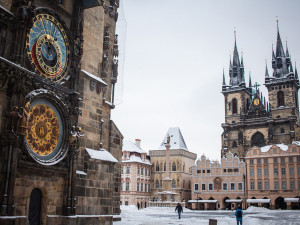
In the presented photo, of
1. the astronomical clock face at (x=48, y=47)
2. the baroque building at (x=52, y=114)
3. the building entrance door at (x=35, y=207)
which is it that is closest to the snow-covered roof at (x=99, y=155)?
the baroque building at (x=52, y=114)

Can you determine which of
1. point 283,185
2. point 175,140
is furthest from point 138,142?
point 283,185

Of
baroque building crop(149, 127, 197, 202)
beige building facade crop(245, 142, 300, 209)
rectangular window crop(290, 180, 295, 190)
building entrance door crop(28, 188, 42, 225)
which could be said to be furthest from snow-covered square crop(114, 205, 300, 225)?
baroque building crop(149, 127, 197, 202)

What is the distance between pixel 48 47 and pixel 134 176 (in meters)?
58.2

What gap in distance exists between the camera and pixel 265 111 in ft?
247

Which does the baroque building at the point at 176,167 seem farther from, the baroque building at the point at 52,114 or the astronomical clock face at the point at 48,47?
the astronomical clock face at the point at 48,47

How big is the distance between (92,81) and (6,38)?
4.49 m

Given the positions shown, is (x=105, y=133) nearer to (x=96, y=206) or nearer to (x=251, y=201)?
(x=96, y=206)

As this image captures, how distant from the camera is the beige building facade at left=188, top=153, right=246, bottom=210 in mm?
62688

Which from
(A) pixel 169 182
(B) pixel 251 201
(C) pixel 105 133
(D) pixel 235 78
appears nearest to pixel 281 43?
(D) pixel 235 78

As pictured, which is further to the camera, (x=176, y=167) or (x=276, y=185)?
(x=176, y=167)

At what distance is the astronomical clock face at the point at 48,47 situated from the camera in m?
11.1

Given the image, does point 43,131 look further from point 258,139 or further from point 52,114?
point 258,139

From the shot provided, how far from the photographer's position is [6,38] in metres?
10.1

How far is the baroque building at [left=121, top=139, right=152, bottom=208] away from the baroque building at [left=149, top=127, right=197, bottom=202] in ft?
7.54
